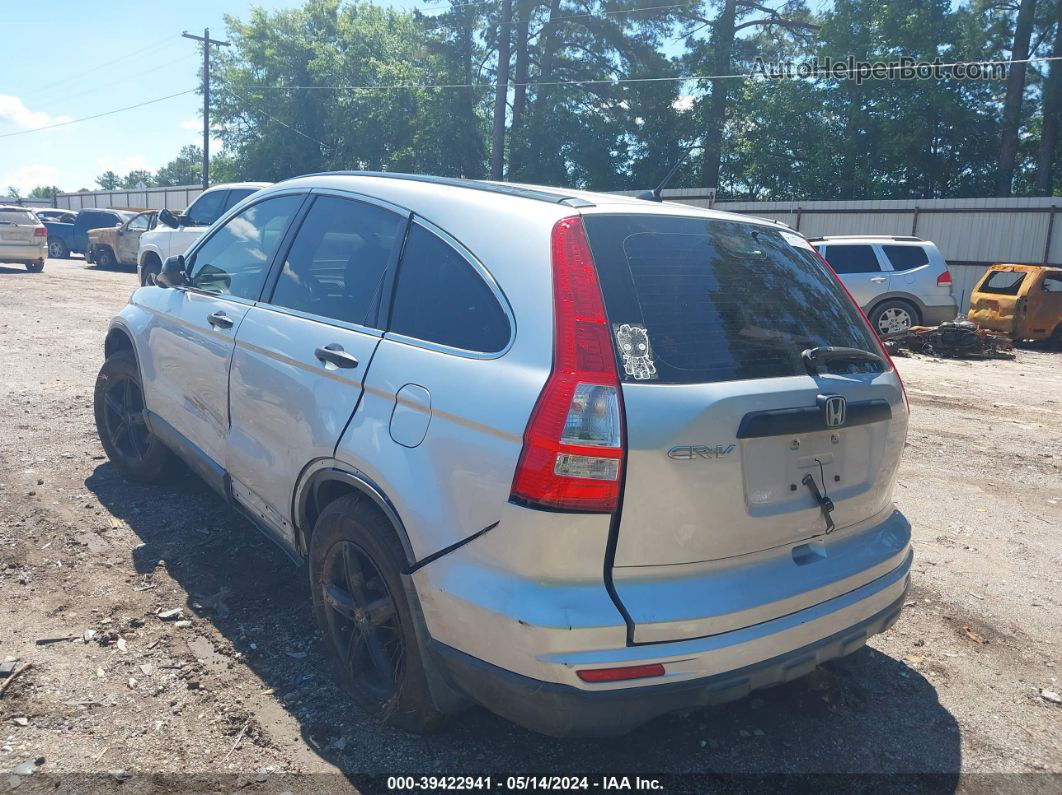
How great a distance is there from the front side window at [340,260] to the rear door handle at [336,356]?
14 centimetres

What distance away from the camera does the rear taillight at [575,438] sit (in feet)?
7.34

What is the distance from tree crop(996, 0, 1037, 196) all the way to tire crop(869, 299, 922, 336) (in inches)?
562

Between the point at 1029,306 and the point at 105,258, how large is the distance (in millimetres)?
22791

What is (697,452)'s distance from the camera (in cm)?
232

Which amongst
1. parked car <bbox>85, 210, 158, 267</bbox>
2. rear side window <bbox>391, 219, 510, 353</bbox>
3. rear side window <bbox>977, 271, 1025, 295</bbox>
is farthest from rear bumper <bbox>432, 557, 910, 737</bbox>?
parked car <bbox>85, 210, 158, 267</bbox>

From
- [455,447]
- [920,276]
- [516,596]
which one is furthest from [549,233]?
[920,276]

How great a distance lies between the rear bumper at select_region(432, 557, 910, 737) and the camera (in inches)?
88.5

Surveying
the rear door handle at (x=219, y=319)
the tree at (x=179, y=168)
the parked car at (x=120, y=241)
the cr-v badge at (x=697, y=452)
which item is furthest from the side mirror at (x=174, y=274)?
the tree at (x=179, y=168)

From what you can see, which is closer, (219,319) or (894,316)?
(219,319)

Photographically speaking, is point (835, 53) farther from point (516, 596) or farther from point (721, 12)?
point (516, 596)

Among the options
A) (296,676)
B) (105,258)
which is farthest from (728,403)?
(105,258)

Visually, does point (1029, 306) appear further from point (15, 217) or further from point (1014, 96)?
point (15, 217)

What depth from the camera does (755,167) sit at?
1198 inches

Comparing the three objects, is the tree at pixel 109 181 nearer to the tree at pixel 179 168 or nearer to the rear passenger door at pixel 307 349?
the tree at pixel 179 168
